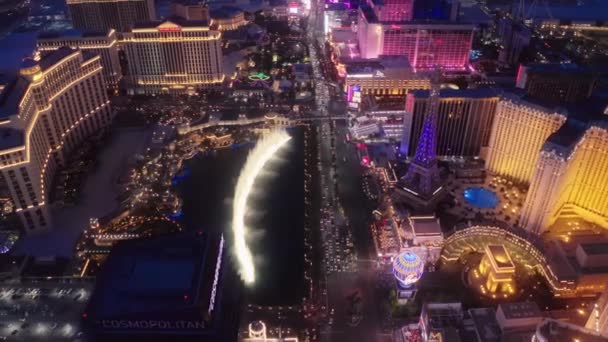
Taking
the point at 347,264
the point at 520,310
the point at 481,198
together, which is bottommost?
the point at 347,264

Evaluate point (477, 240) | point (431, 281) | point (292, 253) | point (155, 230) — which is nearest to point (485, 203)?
point (477, 240)

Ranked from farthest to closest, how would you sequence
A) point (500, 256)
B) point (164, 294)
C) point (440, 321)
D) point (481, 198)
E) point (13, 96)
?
point (481, 198) → point (13, 96) → point (500, 256) → point (440, 321) → point (164, 294)

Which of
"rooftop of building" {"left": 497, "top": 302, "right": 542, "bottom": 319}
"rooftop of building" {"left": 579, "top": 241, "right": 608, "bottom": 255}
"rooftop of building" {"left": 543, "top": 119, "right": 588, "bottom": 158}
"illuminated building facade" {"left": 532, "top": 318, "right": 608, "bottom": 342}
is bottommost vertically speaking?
"rooftop of building" {"left": 497, "top": 302, "right": 542, "bottom": 319}

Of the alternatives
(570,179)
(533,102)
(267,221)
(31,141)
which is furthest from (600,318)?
(31,141)

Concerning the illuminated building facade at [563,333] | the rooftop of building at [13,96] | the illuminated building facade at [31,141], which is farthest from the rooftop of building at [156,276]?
the rooftop of building at [13,96]

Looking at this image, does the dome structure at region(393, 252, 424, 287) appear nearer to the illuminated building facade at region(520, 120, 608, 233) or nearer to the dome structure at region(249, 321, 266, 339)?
the dome structure at region(249, 321, 266, 339)

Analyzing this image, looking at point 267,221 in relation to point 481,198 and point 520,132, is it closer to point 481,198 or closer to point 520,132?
point 481,198

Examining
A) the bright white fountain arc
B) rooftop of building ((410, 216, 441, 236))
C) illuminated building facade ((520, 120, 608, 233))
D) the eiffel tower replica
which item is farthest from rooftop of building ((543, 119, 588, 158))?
the bright white fountain arc
